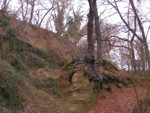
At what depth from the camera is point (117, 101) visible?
49.3 feet

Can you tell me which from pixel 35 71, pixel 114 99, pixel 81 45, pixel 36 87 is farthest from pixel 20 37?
pixel 81 45

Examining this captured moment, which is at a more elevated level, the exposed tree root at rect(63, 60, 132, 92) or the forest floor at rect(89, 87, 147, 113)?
the exposed tree root at rect(63, 60, 132, 92)

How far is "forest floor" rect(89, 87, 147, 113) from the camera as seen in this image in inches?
540

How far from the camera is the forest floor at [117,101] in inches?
540

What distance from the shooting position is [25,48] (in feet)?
65.7

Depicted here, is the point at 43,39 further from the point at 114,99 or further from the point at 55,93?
A: the point at 114,99

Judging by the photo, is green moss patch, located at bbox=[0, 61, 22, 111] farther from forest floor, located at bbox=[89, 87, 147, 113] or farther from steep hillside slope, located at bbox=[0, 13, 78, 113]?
forest floor, located at bbox=[89, 87, 147, 113]

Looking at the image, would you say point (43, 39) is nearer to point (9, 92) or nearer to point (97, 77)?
point (97, 77)

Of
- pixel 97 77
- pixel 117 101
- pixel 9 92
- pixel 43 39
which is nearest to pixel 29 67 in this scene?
pixel 9 92

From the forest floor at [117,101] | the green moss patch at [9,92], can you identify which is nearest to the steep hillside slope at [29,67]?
the green moss patch at [9,92]

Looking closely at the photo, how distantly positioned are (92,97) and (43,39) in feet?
43.5

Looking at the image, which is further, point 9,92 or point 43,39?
point 43,39

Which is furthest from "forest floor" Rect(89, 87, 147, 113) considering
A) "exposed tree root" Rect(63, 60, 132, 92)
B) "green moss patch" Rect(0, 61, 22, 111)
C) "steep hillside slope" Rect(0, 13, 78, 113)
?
"green moss patch" Rect(0, 61, 22, 111)

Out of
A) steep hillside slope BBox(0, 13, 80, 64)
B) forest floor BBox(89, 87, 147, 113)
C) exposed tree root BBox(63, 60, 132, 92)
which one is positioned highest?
steep hillside slope BBox(0, 13, 80, 64)
